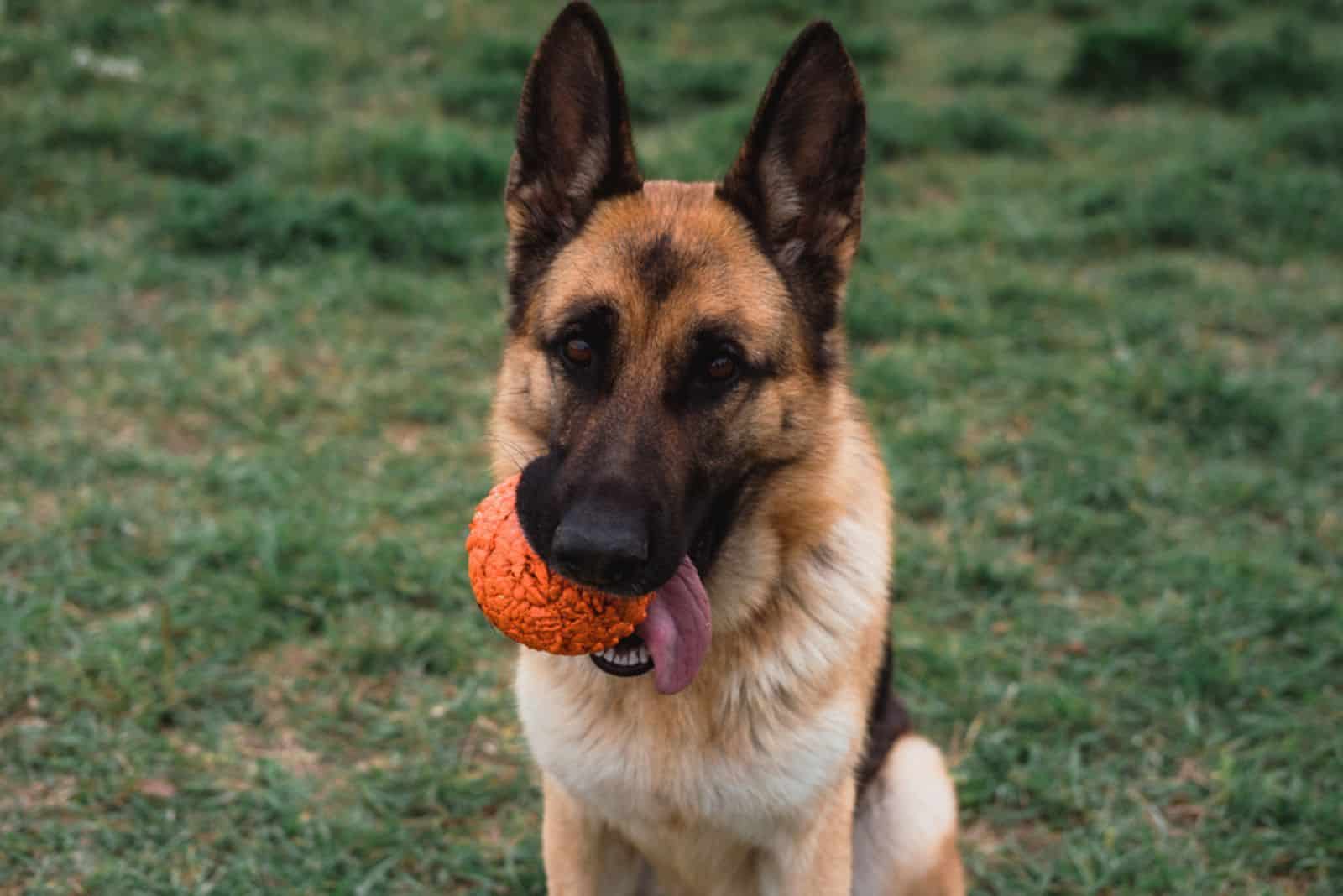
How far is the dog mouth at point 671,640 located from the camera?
2.51 m

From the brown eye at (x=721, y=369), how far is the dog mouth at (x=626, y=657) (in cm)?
57

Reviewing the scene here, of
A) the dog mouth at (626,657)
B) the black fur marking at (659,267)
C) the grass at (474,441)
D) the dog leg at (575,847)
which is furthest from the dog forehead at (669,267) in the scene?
the grass at (474,441)

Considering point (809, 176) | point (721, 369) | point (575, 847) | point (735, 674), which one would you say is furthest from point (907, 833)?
point (809, 176)

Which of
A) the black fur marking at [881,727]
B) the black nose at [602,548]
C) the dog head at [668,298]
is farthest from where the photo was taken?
the black fur marking at [881,727]

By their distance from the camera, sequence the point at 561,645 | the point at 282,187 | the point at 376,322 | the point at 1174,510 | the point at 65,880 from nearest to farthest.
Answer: the point at 561,645 < the point at 65,880 < the point at 1174,510 < the point at 376,322 < the point at 282,187

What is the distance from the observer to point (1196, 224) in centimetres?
755

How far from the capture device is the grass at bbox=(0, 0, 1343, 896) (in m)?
3.54

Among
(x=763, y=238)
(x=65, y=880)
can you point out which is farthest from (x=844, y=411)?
(x=65, y=880)

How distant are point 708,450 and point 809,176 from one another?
0.67 m

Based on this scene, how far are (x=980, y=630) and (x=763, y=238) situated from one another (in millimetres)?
2164

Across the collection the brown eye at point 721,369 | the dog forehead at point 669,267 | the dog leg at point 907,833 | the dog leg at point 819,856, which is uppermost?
the dog forehead at point 669,267

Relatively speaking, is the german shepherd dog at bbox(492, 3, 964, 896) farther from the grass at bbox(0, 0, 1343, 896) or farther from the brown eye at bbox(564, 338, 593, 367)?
the grass at bbox(0, 0, 1343, 896)

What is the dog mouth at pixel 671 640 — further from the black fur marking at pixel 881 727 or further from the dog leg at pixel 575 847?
the black fur marking at pixel 881 727

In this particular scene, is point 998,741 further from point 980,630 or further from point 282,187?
point 282,187
